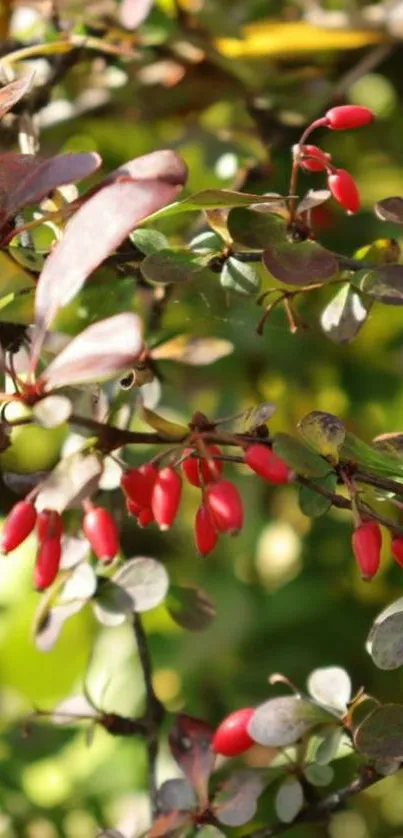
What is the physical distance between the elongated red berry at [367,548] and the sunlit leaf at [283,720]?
0.13 metres

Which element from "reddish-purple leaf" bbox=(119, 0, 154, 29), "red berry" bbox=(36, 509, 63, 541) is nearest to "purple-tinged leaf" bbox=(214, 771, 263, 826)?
"red berry" bbox=(36, 509, 63, 541)

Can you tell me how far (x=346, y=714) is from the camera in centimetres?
68

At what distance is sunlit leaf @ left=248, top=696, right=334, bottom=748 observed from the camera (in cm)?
65

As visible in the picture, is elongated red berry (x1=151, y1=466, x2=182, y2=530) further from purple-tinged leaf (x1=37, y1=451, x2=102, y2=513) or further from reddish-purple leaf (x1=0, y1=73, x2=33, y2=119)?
reddish-purple leaf (x1=0, y1=73, x2=33, y2=119)

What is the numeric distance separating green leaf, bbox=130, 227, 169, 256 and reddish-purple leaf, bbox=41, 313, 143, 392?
17 cm

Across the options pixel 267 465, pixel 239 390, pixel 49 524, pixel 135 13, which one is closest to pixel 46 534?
pixel 49 524

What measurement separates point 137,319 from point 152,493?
15cm

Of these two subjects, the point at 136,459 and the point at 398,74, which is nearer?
the point at 136,459

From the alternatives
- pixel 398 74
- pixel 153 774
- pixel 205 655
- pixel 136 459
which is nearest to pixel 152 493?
pixel 153 774

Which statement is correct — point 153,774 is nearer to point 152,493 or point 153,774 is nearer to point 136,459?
point 152,493

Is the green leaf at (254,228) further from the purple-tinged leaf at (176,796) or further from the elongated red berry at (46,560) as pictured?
the purple-tinged leaf at (176,796)

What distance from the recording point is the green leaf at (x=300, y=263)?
63cm

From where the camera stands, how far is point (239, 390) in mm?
1291

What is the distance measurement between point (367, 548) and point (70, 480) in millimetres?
145
